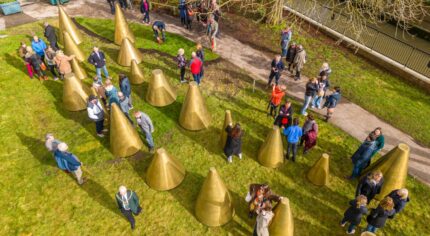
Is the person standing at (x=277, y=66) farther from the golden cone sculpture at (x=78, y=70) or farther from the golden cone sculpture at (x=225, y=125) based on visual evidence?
the golden cone sculpture at (x=78, y=70)

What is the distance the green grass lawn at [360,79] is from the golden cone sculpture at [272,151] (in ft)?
17.5

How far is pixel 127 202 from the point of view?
7.84 meters

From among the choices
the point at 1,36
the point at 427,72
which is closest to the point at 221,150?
the point at 427,72

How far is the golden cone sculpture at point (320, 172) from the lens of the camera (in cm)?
923

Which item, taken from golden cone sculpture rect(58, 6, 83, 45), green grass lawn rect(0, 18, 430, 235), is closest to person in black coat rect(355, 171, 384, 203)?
green grass lawn rect(0, 18, 430, 235)

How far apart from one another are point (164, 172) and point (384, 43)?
13001mm

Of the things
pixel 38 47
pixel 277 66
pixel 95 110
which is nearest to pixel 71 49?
pixel 38 47

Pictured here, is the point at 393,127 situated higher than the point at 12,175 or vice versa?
the point at 393,127

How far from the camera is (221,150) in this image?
1083cm

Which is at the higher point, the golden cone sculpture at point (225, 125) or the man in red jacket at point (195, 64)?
the man in red jacket at point (195, 64)

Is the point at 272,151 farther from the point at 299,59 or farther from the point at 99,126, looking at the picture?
the point at 99,126

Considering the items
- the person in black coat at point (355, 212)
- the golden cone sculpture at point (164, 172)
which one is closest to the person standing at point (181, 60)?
the golden cone sculpture at point (164, 172)

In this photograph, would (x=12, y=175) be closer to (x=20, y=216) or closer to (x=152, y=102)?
(x=20, y=216)

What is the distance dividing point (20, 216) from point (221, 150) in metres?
6.27
